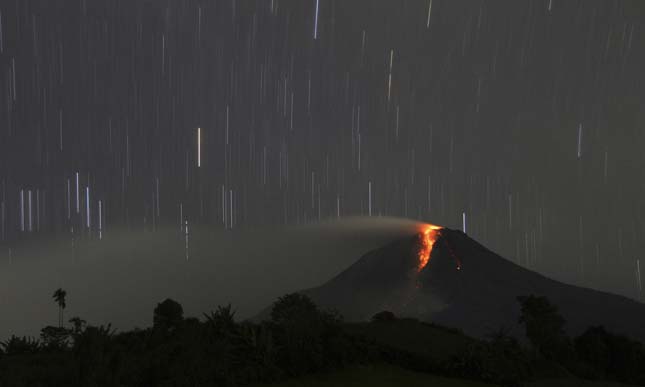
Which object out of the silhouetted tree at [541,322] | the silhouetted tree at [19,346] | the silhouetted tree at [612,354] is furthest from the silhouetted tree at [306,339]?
the silhouetted tree at [541,322]

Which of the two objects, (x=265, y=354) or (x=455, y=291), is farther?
(x=455, y=291)

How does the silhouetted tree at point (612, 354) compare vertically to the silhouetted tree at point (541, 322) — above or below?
above

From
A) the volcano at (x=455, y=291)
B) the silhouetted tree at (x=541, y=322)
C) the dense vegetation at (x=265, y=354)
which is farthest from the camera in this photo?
the volcano at (x=455, y=291)

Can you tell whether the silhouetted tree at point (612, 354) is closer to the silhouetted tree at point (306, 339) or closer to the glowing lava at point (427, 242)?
the silhouetted tree at point (306, 339)

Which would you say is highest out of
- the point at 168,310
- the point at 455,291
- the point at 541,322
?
the point at 168,310

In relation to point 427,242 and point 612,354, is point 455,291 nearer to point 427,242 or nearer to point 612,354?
point 427,242

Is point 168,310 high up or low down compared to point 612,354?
up

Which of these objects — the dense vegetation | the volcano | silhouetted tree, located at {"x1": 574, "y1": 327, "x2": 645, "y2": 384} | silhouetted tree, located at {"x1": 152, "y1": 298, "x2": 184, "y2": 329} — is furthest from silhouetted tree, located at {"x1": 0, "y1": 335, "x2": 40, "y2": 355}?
the volcano

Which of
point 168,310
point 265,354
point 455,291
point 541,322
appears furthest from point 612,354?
point 455,291

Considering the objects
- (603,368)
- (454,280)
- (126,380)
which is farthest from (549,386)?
(454,280)
